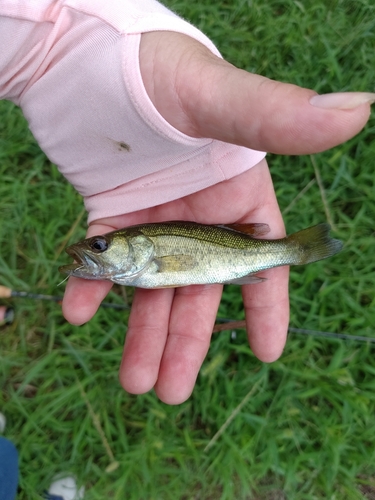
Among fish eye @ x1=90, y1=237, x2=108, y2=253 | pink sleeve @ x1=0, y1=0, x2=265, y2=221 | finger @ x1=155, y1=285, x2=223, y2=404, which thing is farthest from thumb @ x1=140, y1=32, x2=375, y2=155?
finger @ x1=155, y1=285, x2=223, y2=404

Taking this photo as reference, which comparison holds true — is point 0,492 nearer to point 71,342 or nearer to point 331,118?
point 71,342

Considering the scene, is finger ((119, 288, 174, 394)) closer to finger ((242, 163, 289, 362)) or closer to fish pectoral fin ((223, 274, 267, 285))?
fish pectoral fin ((223, 274, 267, 285))

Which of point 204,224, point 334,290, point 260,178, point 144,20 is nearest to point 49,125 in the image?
point 144,20

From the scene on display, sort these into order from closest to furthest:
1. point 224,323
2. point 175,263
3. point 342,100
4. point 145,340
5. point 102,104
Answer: point 342,100 < point 102,104 < point 145,340 < point 175,263 < point 224,323

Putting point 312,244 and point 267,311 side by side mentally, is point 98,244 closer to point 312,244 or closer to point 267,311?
point 267,311

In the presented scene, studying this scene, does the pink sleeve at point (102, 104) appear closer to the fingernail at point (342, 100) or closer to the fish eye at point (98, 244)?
the fish eye at point (98, 244)

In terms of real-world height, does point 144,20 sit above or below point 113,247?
above

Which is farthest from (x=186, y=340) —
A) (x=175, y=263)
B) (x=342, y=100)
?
(x=342, y=100)

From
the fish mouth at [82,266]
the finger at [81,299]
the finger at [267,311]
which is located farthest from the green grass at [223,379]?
the fish mouth at [82,266]
